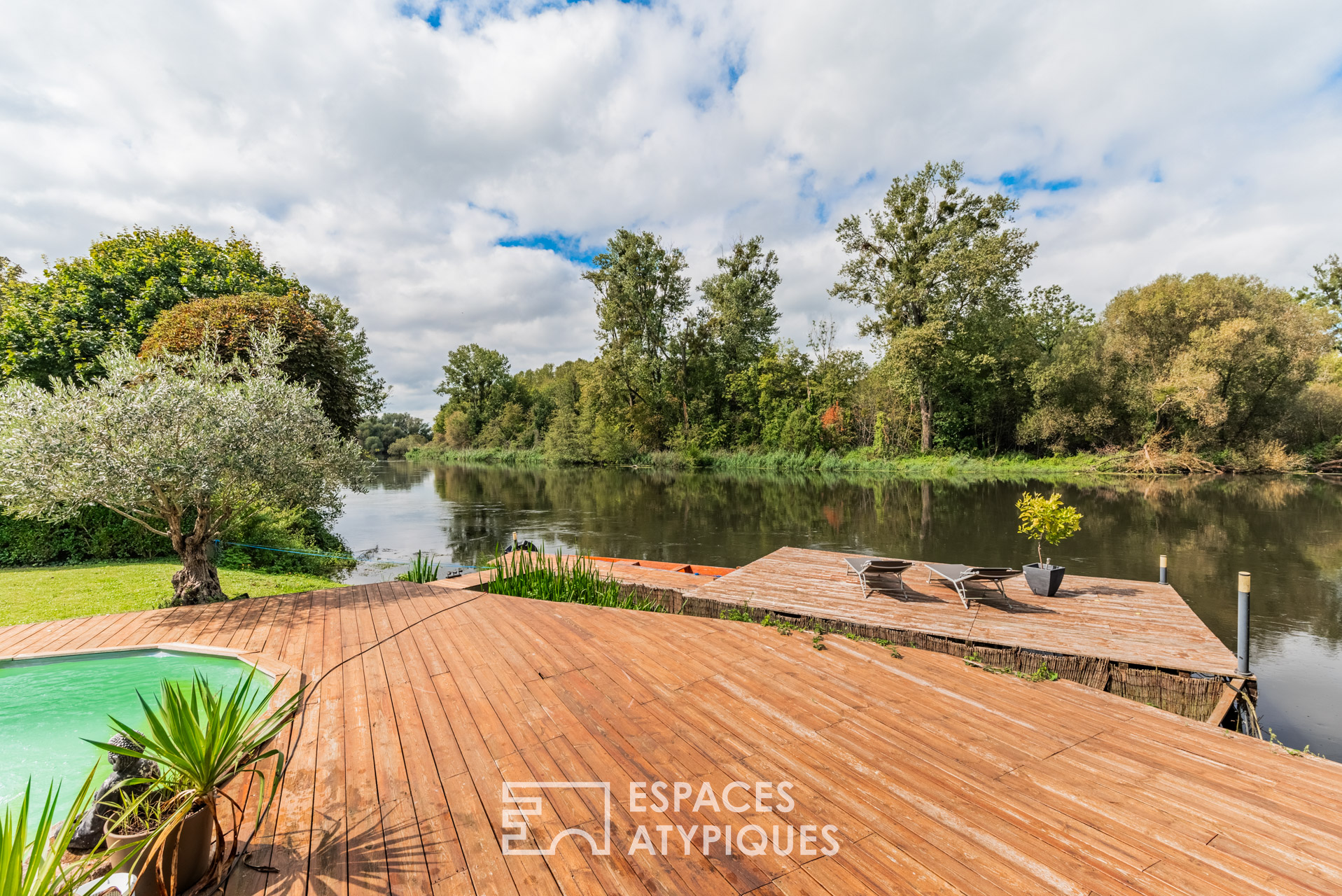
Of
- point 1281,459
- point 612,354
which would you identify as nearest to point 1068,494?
point 1281,459

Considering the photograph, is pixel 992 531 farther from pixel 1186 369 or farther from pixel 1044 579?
pixel 1186 369

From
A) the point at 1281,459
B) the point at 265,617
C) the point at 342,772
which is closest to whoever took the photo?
the point at 342,772

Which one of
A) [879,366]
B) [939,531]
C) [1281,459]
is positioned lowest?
[939,531]

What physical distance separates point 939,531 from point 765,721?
10982 millimetres

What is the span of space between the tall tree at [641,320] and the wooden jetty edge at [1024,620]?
27.8 meters

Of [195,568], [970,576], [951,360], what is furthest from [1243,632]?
[951,360]

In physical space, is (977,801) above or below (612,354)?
below

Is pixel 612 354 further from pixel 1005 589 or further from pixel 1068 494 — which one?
pixel 1005 589

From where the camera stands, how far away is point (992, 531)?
12.2 meters

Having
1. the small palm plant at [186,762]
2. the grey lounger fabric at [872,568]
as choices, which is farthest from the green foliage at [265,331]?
the grey lounger fabric at [872,568]

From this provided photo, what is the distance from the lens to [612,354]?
34.0 meters

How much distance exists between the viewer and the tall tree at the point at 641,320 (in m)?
32.5

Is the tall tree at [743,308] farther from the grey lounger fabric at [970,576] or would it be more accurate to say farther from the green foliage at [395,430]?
the green foliage at [395,430]
